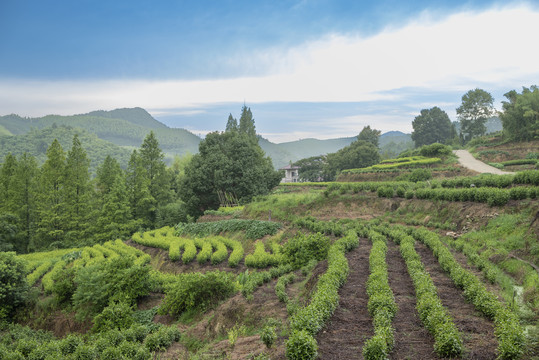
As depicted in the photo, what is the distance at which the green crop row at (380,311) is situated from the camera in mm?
6574

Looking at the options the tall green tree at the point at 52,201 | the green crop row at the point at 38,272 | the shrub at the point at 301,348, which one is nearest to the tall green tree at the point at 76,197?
the tall green tree at the point at 52,201

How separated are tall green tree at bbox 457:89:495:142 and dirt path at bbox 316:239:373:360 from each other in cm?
7685

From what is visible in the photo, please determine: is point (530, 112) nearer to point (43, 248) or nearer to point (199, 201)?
point (199, 201)

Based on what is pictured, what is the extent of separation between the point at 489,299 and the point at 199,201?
1490 inches

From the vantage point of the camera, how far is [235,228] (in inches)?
1081

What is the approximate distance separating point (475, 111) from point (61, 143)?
143280mm

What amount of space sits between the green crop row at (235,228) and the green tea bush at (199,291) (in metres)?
11.1

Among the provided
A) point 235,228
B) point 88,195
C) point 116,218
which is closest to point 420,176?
point 235,228

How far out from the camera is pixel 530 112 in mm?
44344

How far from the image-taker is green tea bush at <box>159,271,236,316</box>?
13.4 m

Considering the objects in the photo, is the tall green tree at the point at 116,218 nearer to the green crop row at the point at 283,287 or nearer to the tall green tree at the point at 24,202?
the tall green tree at the point at 24,202

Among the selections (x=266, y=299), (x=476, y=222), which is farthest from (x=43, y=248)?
(x=476, y=222)

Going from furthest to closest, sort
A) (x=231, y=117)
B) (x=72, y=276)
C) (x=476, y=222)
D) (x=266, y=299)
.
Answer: (x=231, y=117)
(x=72, y=276)
(x=476, y=222)
(x=266, y=299)

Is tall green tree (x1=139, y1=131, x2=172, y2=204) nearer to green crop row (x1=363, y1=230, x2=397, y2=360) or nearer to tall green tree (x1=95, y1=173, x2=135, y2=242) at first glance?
tall green tree (x1=95, y1=173, x2=135, y2=242)
